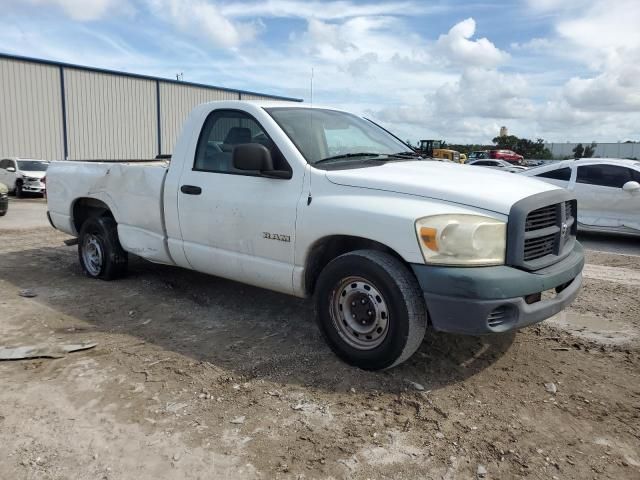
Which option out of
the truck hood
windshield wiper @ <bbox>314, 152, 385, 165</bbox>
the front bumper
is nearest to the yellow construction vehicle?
windshield wiper @ <bbox>314, 152, 385, 165</bbox>

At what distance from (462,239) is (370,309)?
80 cm

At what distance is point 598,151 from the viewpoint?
193 ft

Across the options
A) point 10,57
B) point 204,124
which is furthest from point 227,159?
point 10,57

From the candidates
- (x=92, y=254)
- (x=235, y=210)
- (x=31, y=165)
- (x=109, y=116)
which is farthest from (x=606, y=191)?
(x=109, y=116)

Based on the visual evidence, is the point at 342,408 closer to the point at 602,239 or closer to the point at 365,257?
the point at 365,257

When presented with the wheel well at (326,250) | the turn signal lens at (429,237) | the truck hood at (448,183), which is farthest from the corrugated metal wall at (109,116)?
the turn signal lens at (429,237)

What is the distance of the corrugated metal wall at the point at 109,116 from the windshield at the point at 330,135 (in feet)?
71.7

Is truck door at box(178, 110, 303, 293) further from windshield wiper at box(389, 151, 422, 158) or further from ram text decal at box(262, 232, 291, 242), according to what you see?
windshield wiper at box(389, 151, 422, 158)

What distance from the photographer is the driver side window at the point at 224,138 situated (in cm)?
458

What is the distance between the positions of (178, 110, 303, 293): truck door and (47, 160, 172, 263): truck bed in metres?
0.45

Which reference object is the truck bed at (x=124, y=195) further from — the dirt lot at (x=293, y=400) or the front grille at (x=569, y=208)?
the front grille at (x=569, y=208)

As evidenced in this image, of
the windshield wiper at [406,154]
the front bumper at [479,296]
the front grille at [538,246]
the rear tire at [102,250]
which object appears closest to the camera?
the front bumper at [479,296]

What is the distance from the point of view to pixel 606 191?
32.3ft

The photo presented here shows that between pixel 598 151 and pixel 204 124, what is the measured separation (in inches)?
2468
